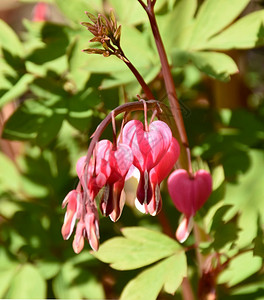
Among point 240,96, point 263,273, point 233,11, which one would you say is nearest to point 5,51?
point 233,11

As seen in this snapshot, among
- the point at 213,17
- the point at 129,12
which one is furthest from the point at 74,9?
the point at 213,17

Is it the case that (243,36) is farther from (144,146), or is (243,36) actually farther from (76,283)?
(76,283)

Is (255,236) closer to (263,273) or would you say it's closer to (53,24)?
(263,273)

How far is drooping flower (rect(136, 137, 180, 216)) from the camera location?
2.66 feet

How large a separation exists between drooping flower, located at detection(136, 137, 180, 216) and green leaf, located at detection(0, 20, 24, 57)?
0.58m

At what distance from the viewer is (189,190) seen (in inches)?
35.0

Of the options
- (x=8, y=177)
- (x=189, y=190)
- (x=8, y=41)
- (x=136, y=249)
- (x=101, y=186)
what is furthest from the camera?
(x=8, y=177)

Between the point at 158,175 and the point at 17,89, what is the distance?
0.51 meters

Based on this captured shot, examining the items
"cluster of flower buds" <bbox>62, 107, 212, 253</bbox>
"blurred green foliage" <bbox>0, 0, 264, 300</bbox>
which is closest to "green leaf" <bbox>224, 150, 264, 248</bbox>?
"blurred green foliage" <bbox>0, 0, 264, 300</bbox>

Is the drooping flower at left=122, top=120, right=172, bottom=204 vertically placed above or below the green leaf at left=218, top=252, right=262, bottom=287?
above

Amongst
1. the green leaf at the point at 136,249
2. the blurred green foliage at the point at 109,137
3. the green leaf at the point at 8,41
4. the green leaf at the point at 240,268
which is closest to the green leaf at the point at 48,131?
the blurred green foliage at the point at 109,137

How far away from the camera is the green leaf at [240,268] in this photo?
1034 mm

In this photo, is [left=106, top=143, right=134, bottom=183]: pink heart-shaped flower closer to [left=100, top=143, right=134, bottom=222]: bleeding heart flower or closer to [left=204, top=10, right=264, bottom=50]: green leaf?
[left=100, top=143, right=134, bottom=222]: bleeding heart flower

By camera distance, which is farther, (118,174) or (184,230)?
(184,230)
